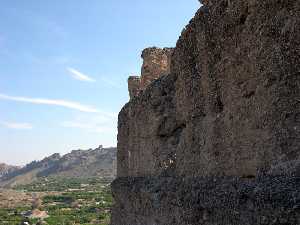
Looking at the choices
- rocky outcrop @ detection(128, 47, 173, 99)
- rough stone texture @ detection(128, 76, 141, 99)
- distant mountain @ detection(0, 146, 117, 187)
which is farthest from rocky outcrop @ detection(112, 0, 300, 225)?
distant mountain @ detection(0, 146, 117, 187)

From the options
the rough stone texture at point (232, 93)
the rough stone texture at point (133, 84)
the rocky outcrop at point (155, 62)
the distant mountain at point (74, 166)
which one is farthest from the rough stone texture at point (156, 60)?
the distant mountain at point (74, 166)

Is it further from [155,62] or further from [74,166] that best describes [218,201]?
[74,166]

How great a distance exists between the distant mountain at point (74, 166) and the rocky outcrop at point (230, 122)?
360 feet

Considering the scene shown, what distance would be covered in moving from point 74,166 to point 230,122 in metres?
141

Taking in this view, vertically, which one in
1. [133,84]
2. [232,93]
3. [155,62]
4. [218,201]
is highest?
[155,62]

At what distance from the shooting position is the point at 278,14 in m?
3.52

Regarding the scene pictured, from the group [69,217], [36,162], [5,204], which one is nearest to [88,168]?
[36,162]

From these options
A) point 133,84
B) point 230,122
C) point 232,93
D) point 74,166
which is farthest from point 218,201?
point 74,166

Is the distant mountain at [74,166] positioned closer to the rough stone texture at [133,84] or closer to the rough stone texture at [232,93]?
the rough stone texture at [133,84]

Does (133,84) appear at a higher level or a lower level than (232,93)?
higher

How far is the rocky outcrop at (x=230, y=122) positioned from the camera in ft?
10.4

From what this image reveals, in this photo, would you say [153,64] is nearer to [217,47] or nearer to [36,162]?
[217,47]

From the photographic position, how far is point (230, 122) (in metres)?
4.15

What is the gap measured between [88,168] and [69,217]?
94477 millimetres
